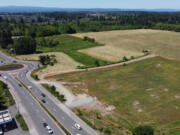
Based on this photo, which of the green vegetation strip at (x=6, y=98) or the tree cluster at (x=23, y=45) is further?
the tree cluster at (x=23, y=45)

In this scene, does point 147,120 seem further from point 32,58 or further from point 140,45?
point 140,45

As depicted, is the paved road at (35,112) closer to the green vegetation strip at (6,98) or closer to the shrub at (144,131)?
the green vegetation strip at (6,98)

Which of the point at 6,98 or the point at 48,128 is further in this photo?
the point at 6,98

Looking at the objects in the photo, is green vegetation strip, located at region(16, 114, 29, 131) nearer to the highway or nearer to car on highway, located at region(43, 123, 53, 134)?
the highway

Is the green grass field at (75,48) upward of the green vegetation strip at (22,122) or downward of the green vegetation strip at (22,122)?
upward

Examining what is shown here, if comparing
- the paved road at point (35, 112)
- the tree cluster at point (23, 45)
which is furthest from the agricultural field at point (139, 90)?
the tree cluster at point (23, 45)

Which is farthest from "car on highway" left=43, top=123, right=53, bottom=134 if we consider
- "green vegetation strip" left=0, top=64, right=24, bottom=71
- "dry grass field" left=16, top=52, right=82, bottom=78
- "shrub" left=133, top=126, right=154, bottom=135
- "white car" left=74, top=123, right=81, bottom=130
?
"green vegetation strip" left=0, top=64, right=24, bottom=71

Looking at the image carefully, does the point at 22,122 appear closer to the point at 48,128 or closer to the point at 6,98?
the point at 48,128

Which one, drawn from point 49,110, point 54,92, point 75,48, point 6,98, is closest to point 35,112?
point 49,110
